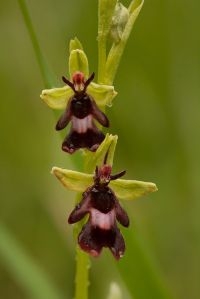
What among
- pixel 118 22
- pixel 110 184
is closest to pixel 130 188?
pixel 110 184

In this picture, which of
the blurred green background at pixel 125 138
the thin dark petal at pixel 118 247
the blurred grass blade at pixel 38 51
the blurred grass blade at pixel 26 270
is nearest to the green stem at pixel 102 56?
the blurred grass blade at pixel 38 51

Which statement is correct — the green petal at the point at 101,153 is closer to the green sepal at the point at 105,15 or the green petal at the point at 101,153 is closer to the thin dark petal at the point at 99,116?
the thin dark petal at the point at 99,116

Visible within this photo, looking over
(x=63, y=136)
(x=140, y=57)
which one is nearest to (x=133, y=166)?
(x=140, y=57)

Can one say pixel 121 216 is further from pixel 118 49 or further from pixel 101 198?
pixel 118 49

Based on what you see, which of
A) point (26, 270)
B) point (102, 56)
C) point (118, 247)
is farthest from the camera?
point (26, 270)

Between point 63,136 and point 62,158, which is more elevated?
point 63,136

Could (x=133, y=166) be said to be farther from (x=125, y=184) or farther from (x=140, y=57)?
(x=125, y=184)

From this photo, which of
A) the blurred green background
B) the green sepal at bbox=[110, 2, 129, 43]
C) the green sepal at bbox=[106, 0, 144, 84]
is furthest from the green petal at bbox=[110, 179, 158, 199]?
the blurred green background
